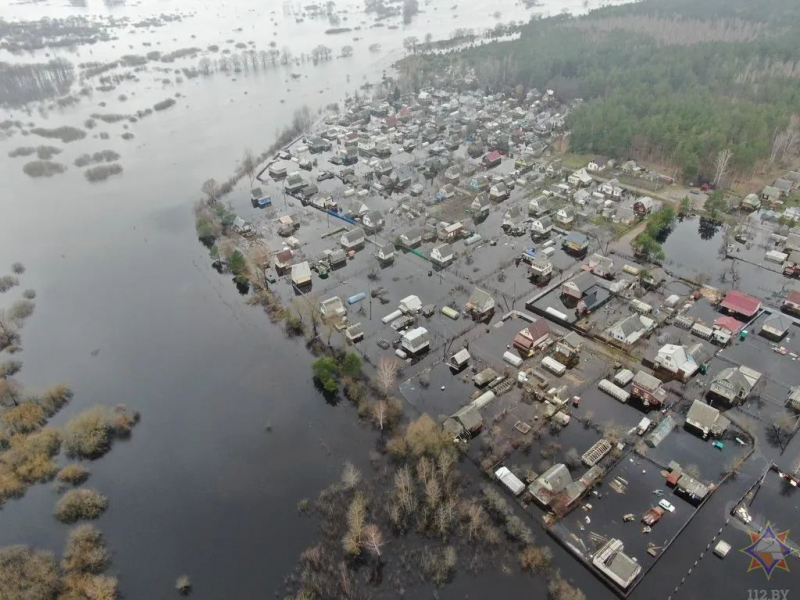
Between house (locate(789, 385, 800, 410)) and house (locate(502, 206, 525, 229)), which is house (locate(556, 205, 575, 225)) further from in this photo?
house (locate(789, 385, 800, 410))

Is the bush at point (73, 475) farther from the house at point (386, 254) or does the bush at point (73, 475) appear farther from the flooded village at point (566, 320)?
the house at point (386, 254)

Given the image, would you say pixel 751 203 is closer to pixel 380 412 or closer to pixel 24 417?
pixel 380 412

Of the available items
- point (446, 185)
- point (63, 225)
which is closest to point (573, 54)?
point (446, 185)

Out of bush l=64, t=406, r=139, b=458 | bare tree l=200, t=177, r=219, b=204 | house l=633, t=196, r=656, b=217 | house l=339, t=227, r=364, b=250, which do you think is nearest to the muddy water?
bush l=64, t=406, r=139, b=458

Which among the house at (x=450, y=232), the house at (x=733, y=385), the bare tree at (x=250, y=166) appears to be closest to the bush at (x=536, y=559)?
the house at (x=733, y=385)

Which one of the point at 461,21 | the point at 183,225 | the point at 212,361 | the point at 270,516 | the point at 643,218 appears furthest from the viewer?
the point at 461,21

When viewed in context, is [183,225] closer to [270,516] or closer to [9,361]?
[9,361]
